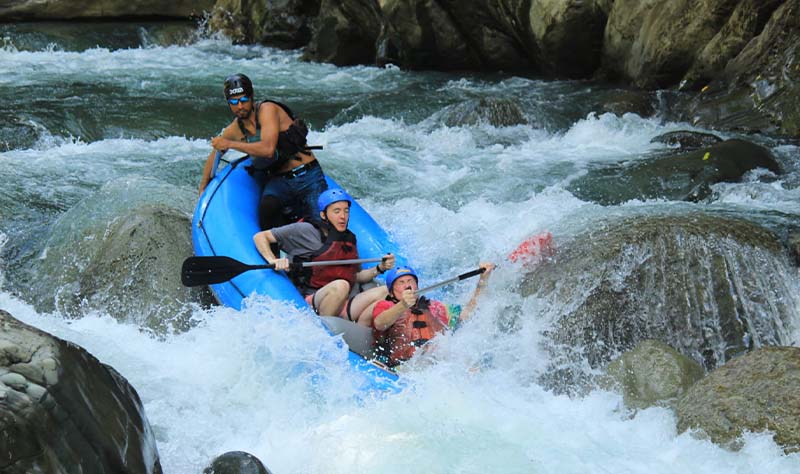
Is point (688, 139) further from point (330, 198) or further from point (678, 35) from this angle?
point (330, 198)

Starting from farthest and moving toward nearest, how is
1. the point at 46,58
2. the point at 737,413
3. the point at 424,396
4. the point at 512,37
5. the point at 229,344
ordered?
the point at 46,58 → the point at 512,37 → the point at 229,344 → the point at 424,396 → the point at 737,413

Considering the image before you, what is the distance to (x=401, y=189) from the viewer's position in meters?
7.74

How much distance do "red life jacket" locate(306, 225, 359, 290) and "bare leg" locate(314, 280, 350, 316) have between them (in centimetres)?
18

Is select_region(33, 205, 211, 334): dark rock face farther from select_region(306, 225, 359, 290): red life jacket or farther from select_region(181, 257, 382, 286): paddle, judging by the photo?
select_region(306, 225, 359, 290): red life jacket

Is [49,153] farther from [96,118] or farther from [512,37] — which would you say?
[512,37]

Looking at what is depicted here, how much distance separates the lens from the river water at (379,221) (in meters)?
3.65

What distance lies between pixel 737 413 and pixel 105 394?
8.18 ft

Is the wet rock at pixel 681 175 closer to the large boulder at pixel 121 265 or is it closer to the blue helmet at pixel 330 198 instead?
the blue helmet at pixel 330 198

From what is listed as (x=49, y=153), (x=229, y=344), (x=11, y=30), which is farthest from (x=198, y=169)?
(x=11, y=30)

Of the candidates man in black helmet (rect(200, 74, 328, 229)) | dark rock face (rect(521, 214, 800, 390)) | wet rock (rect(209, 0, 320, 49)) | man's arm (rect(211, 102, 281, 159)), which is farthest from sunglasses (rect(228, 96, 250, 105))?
wet rock (rect(209, 0, 320, 49))

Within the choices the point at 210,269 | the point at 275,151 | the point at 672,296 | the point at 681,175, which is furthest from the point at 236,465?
the point at 681,175

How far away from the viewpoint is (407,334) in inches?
179

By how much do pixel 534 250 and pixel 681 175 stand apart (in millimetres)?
2628

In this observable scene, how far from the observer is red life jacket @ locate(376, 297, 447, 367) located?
4539 mm
